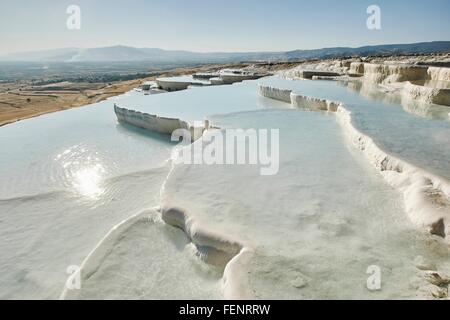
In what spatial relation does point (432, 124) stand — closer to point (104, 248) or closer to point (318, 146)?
point (318, 146)

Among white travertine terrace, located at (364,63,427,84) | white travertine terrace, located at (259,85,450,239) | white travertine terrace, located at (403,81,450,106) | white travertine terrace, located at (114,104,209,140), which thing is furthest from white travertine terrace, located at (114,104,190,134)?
white travertine terrace, located at (364,63,427,84)

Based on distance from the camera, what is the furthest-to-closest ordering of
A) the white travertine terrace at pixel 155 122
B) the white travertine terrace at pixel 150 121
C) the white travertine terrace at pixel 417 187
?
the white travertine terrace at pixel 150 121
the white travertine terrace at pixel 155 122
the white travertine terrace at pixel 417 187

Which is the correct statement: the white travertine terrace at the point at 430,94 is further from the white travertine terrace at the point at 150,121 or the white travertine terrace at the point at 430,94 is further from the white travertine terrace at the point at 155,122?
the white travertine terrace at the point at 150,121

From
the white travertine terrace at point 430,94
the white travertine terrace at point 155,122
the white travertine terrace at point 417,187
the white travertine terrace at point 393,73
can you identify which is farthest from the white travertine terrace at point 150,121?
the white travertine terrace at point 393,73

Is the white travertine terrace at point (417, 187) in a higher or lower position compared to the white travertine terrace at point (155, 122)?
lower

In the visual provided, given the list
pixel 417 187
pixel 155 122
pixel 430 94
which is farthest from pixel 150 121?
pixel 430 94

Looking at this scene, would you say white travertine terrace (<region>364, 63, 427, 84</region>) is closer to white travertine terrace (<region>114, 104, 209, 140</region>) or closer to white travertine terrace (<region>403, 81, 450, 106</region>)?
white travertine terrace (<region>403, 81, 450, 106</region>)

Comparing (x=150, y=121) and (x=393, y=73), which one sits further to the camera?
(x=393, y=73)

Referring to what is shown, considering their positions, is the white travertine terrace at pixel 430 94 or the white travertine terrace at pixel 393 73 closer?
the white travertine terrace at pixel 430 94

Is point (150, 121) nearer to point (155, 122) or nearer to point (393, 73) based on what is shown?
point (155, 122)

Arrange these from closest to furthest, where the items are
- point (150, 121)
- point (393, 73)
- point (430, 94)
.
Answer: point (430, 94) < point (150, 121) < point (393, 73)
